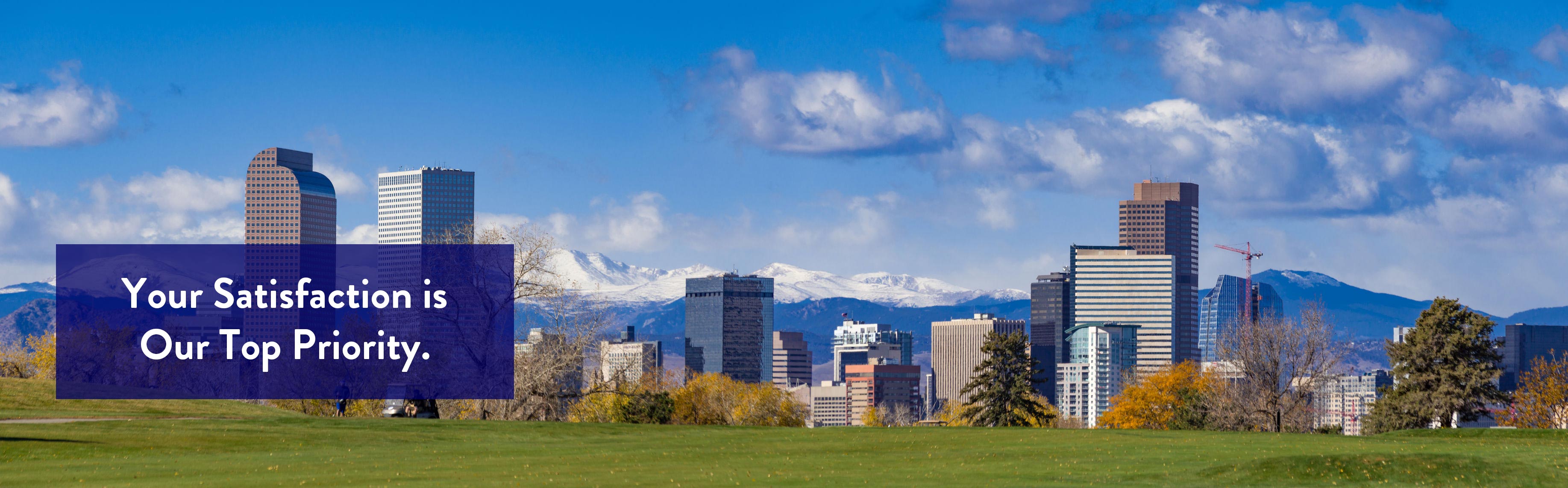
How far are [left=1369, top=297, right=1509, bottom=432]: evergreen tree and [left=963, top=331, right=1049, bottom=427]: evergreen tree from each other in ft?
66.5

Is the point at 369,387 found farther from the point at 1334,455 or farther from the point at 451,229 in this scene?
the point at 1334,455

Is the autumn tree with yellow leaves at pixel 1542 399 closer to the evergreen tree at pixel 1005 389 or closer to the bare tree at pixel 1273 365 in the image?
the bare tree at pixel 1273 365

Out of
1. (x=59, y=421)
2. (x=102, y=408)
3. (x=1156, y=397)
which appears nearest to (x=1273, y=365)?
(x=1156, y=397)

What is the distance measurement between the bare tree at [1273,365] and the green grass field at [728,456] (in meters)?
30.7

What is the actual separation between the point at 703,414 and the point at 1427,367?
53003 millimetres

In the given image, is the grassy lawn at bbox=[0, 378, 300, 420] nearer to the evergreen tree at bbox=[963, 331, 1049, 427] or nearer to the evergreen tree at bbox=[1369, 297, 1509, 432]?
the evergreen tree at bbox=[963, 331, 1049, 427]

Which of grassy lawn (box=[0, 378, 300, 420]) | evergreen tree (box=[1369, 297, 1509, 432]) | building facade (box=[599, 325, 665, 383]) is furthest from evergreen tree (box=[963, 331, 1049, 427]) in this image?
grassy lawn (box=[0, 378, 300, 420])

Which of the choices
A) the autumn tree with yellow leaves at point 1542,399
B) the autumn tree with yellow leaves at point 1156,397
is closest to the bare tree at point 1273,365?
the autumn tree with yellow leaves at point 1542,399

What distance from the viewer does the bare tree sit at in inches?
3292

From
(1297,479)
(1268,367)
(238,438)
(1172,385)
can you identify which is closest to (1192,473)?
(1297,479)

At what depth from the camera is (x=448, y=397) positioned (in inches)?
2751

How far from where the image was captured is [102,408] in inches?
2168

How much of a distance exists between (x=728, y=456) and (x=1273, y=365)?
50990mm

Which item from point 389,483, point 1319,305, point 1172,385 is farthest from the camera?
point 1172,385
